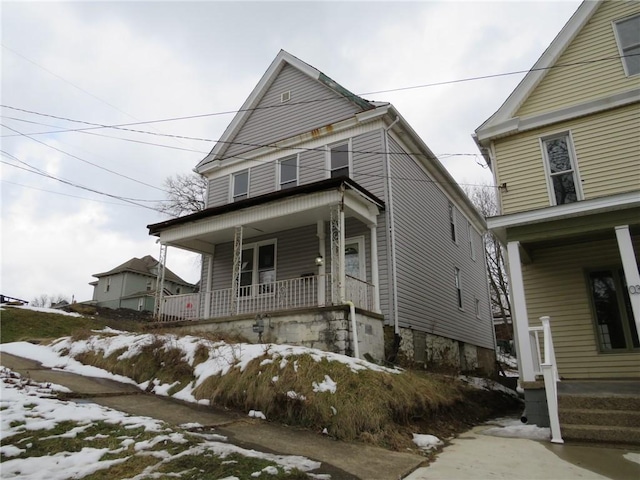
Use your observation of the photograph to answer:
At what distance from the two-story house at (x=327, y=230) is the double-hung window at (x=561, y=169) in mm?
3938

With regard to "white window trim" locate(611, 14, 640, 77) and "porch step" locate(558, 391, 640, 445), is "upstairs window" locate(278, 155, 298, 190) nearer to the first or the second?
"white window trim" locate(611, 14, 640, 77)

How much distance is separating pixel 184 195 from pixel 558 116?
71.0ft

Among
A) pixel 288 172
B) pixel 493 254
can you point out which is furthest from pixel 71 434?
pixel 493 254

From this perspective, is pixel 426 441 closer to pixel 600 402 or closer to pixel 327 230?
pixel 600 402

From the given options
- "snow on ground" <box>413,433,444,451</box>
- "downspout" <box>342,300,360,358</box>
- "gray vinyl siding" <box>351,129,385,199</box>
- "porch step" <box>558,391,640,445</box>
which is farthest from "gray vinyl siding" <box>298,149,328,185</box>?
"porch step" <box>558,391,640,445</box>

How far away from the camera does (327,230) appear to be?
11.9 m

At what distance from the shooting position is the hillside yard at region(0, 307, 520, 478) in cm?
492

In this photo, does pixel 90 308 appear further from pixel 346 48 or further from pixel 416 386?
pixel 416 386

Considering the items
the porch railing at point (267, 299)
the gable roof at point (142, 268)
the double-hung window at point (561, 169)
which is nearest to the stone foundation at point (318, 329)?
the porch railing at point (267, 299)

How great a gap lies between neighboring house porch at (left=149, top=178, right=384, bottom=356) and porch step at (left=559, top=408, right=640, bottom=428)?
391cm

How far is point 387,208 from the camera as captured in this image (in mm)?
11383

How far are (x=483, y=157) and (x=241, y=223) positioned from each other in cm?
697

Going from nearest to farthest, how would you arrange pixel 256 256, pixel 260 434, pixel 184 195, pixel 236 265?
pixel 260 434 → pixel 236 265 → pixel 256 256 → pixel 184 195

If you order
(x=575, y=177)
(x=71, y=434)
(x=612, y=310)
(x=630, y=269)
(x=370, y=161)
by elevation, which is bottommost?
(x=71, y=434)
